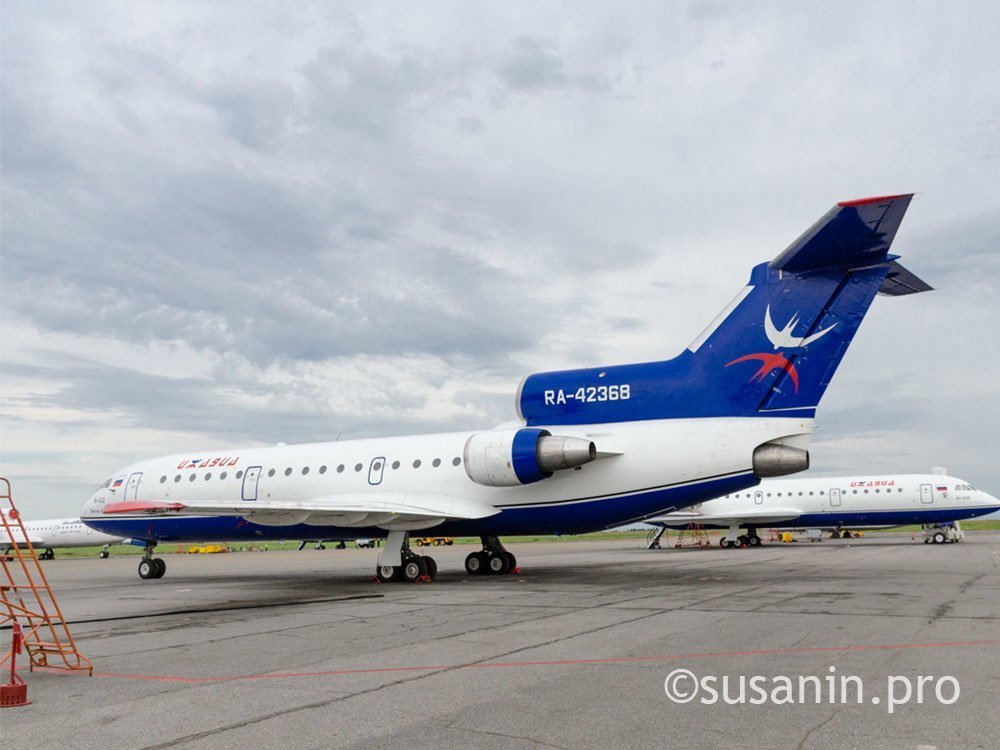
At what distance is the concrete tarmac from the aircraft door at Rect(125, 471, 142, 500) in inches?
394

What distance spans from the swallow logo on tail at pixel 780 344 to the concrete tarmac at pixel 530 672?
412 cm

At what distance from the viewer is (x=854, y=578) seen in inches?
674

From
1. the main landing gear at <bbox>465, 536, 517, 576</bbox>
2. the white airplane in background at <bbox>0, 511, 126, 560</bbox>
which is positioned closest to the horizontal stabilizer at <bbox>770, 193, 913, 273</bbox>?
the main landing gear at <bbox>465, 536, 517, 576</bbox>

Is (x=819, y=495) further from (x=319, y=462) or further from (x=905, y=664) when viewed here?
(x=905, y=664)

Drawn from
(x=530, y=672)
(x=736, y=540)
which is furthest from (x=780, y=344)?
(x=736, y=540)

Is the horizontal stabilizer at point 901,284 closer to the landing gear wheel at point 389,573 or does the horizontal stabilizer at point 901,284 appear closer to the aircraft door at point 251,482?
the landing gear wheel at point 389,573

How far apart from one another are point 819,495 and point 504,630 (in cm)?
3255

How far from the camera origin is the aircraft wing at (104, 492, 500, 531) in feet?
54.8

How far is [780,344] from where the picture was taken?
15.5 m

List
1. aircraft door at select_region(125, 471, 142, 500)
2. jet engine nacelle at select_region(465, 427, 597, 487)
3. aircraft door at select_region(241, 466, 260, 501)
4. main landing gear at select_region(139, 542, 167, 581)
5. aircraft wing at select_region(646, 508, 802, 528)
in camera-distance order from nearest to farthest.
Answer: jet engine nacelle at select_region(465, 427, 597, 487)
aircraft door at select_region(241, 466, 260, 501)
aircraft door at select_region(125, 471, 142, 500)
main landing gear at select_region(139, 542, 167, 581)
aircraft wing at select_region(646, 508, 802, 528)

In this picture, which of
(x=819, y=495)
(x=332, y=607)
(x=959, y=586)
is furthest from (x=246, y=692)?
(x=819, y=495)

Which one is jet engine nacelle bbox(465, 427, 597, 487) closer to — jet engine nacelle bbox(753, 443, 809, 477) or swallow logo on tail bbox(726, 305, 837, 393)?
jet engine nacelle bbox(753, 443, 809, 477)

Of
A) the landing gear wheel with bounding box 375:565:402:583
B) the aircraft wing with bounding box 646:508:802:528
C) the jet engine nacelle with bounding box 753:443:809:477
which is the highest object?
the jet engine nacelle with bounding box 753:443:809:477

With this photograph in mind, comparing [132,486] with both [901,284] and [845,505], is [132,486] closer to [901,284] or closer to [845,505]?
[901,284]
